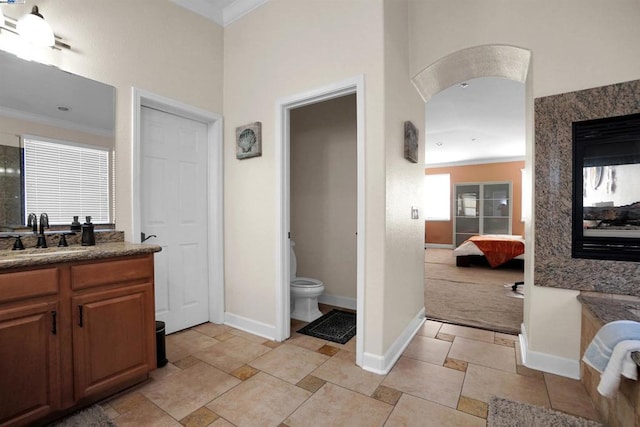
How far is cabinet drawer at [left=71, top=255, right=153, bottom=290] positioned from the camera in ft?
5.25

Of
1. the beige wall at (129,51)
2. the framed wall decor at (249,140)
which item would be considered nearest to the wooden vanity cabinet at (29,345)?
the beige wall at (129,51)

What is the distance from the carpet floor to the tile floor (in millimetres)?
517

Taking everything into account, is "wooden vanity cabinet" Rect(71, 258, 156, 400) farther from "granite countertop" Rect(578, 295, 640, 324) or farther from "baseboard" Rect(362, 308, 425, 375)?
"granite countertop" Rect(578, 295, 640, 324)

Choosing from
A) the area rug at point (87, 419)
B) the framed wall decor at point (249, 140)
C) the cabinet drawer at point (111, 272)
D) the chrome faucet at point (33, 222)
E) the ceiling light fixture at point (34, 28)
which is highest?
the ceiling light fixture at point (34, 28)

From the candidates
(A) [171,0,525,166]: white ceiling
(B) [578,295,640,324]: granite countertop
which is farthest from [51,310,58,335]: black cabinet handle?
(B) [578,295,640,324]: granite countertop

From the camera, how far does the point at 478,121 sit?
17.1 feet

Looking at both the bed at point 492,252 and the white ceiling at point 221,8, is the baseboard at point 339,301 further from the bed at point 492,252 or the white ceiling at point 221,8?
the bed at point 492,252

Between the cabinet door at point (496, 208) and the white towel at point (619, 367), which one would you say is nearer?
the white towel at point (619, 367)

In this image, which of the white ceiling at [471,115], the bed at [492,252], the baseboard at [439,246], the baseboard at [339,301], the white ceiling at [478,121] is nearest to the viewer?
the white ceiling at [471,115]

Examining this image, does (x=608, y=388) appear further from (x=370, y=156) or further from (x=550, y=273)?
(x=370, y=156)

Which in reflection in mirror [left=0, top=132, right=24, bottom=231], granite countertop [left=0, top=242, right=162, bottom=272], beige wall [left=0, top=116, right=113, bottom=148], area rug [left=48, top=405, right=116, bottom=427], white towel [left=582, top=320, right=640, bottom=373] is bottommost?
area rug [left=48, top=405, right=116, bottom=427]

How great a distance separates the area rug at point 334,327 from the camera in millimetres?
2656

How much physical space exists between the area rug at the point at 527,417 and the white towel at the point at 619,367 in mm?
478

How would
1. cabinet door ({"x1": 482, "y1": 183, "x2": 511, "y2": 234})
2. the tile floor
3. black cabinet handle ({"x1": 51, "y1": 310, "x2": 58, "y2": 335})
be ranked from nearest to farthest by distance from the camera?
black cabinet handle ({"x1": 51, "y1": 310, "x2": 58, "y2": 335}), the tile floor, cabinet door ({"x1": 482, "y1": 183, "x2": 511, "y2": 234})
